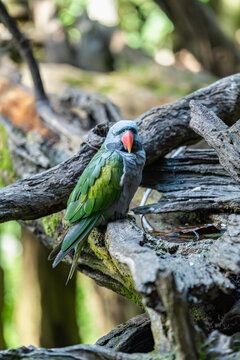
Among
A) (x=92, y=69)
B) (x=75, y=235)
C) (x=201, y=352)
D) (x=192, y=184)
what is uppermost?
(x=92, y=69)

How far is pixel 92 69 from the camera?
28.1 ft

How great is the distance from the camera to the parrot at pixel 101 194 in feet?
8.21

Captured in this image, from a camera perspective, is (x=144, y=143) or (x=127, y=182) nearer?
(x=127, y=182)

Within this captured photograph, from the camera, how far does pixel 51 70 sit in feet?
23.5

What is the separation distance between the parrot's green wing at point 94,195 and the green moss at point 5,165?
179cm

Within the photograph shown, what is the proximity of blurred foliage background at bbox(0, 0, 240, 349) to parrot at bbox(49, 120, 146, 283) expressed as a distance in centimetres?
188

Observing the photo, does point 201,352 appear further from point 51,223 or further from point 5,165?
point 5,165

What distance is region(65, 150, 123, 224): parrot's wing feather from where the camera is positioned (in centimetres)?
253

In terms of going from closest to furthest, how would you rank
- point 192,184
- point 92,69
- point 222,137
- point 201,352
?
1. point 201,352
2. point 222,137
3. point 192,184
4. point 92,69

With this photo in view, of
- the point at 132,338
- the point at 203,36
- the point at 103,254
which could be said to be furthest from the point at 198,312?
the point at 203,36

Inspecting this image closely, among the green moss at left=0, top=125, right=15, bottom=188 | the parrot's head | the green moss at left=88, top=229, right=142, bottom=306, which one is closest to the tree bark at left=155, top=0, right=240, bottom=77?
the green moss at left=0, top=125, right=15, bottom=188

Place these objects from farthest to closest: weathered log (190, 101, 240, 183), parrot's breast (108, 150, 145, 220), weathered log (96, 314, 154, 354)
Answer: parrot's breast (108, 150, 145, 220)
weathered log (190, 101, 240, 183)
weathered log (96, 314, 154, 354)

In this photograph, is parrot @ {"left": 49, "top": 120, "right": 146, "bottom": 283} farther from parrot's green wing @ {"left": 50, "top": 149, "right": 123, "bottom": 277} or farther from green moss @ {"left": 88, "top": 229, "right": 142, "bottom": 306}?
green moss @ {"left": 88, "top": 229, "right": 142, "bottom": 306}

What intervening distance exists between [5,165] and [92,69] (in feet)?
16.2
